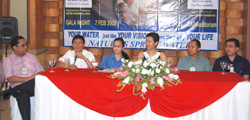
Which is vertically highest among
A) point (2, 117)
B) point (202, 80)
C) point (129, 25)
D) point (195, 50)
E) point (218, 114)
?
point (129, 25)

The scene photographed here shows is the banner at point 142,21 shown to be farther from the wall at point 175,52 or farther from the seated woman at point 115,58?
the seated woman at point 115,58

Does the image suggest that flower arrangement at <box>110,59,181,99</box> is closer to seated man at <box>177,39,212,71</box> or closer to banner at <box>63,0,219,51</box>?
seated man at <box>177,39,212,71</box>

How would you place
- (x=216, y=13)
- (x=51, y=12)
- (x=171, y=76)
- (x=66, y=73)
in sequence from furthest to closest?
(x=51, y=12) → (x=216, y=13) → (x=66, y=73) → (x=171, y=76)

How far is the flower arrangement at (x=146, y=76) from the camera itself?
310cm

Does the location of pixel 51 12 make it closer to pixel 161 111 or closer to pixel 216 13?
pixel 216 13

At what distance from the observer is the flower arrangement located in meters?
3.10

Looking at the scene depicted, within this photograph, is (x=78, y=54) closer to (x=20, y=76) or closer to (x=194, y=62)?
(x=20, y=76)

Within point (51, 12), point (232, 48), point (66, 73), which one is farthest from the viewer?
point (51, 12)

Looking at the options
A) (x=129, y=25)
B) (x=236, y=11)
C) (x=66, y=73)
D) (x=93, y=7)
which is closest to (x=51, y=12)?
(x=93, y=7)

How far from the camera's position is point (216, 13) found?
6082 mm

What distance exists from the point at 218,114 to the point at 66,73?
5.51 feet

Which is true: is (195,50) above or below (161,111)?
above

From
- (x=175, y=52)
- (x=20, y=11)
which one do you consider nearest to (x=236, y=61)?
(x=175, y=52)

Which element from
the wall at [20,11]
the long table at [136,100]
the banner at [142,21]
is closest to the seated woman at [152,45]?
the long table at [136,100]
